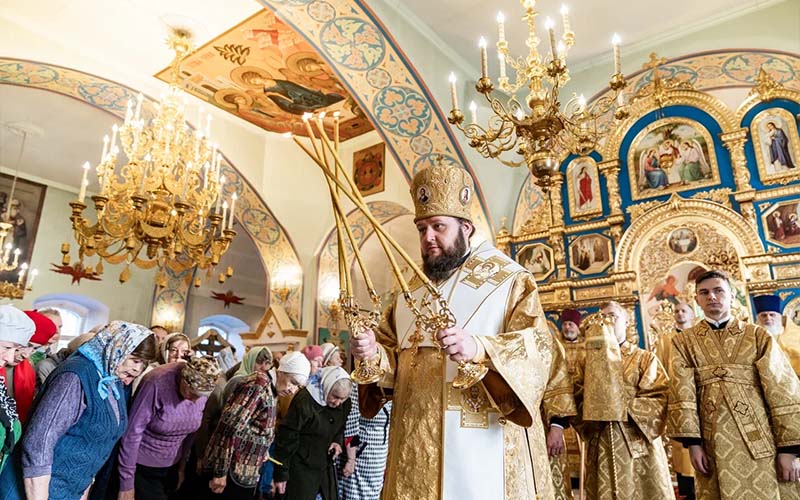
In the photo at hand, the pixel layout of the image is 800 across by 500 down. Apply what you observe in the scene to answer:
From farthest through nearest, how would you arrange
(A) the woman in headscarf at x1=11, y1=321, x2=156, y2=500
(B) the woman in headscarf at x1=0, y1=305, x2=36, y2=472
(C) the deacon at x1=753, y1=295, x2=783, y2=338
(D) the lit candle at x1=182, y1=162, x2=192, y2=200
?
(D) the lit candle at x1=182, y1=162, x2=192, y2=200 < (C) the deacon at x1=753, y1=295, x2=783, y2=338 < (A) the woman in headscarf at x1=11, y1=321, x2=156, y2=500 < (B) the woman in headscarf at x1=0, y1=305, x2=36, y2=472

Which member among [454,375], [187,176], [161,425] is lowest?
[161,425]

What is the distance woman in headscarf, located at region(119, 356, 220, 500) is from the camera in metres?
3.38

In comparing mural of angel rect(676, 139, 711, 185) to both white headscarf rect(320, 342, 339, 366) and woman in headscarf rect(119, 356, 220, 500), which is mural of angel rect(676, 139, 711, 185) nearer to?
white headscarf rect(320, 342, 339, 366)

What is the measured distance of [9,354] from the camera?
2.57m

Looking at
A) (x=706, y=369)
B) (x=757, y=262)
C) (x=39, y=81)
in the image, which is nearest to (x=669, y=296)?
(x=757, y=262)

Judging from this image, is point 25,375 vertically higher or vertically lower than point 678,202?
lower

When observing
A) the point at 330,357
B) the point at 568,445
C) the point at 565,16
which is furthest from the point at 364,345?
the point at 568,445

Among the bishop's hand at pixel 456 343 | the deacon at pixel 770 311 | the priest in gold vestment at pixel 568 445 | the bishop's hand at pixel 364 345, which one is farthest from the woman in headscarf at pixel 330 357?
the bishop's hand at pixel 456 343

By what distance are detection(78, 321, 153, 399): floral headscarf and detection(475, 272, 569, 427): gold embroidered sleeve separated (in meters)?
2.04

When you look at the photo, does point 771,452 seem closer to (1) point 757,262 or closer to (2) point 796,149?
(1) point 757,262

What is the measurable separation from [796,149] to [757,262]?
1.66m

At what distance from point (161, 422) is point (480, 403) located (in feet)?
7.94

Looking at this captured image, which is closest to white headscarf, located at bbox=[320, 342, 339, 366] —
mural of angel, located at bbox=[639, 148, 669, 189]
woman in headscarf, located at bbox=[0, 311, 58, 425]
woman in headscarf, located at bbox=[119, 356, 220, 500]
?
woman in headscarf, located at bbox=[119, 356, 220, 500]

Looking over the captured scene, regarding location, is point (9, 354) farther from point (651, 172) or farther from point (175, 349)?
point (651, 172)
